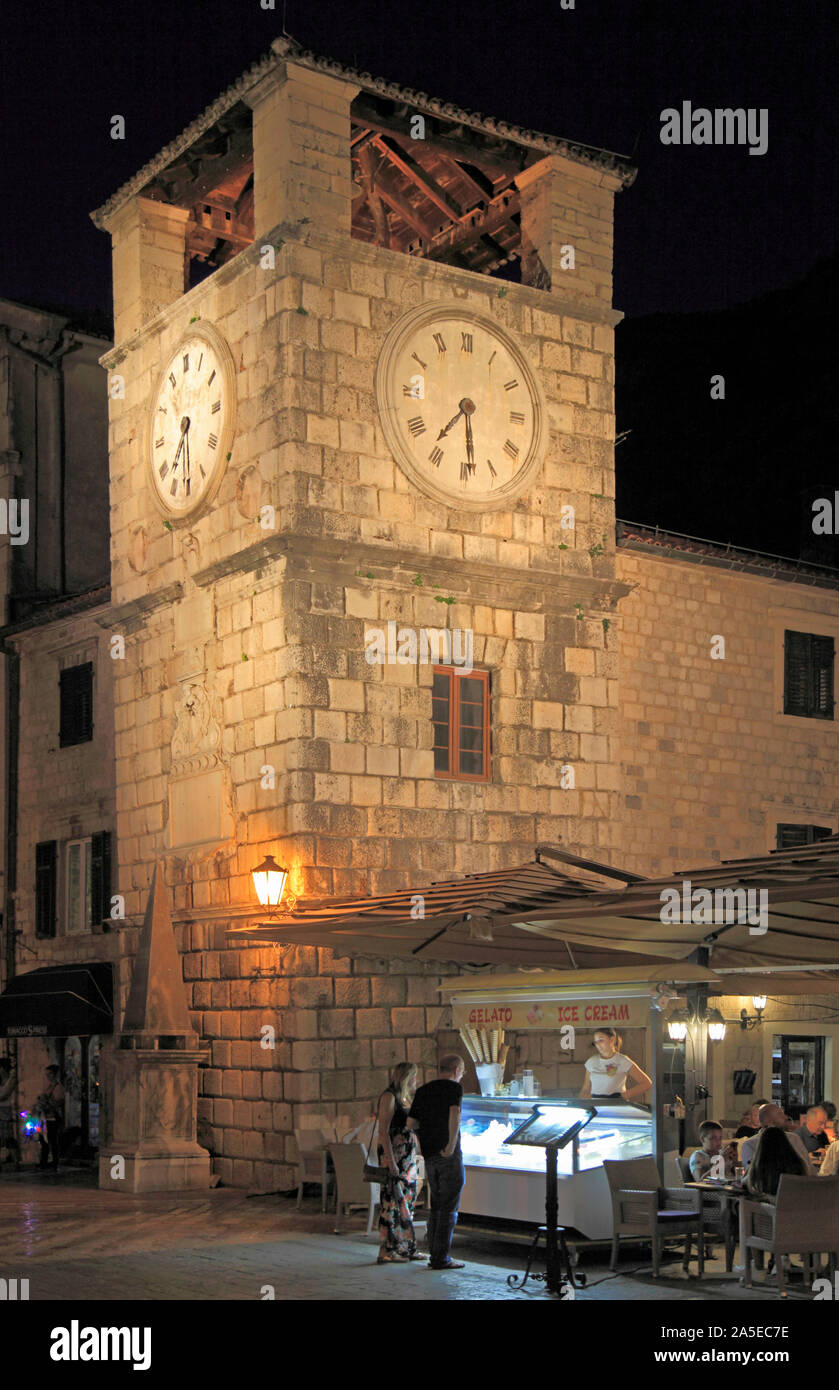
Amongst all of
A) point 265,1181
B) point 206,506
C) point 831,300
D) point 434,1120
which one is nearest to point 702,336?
point 831,300

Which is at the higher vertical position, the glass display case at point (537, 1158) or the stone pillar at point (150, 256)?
the stone pillar at point (150, 256)

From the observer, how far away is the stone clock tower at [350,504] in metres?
18.0

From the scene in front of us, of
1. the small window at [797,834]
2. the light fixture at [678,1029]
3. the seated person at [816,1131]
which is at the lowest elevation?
the seated person at [816,1131]

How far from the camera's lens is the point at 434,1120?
40.1ft

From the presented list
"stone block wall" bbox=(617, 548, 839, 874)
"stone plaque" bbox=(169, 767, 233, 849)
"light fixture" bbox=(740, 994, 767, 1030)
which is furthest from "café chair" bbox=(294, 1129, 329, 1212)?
"light fixture" bbox=(740, 994, 767, 1030)

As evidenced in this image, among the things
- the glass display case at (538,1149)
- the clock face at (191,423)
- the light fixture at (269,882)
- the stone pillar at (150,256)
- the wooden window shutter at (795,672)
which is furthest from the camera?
the wooden window shutter at (795,672)

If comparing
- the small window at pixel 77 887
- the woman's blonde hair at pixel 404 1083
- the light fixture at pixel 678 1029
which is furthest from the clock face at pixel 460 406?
the small window at pixel 77 887

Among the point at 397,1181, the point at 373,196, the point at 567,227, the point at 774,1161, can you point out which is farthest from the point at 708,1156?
the point at 373,196

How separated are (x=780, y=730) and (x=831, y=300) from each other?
36.4m

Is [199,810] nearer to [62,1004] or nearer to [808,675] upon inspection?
[62,1004]

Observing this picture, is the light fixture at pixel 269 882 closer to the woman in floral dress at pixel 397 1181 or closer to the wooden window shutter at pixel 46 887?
the woman in floral dress at pixel 397 1181

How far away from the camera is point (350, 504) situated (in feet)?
59.7

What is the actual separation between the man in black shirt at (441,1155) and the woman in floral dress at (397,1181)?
17 cm

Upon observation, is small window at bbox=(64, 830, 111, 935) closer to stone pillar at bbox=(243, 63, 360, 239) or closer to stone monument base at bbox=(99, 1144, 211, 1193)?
stone monument base at bbox=(99, 1144, 211, 1193)
